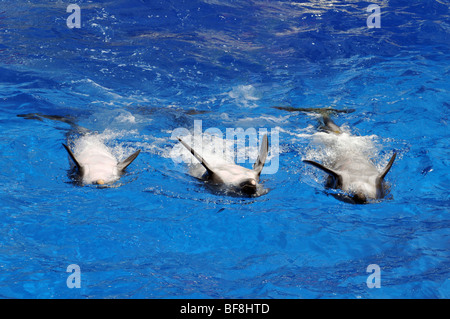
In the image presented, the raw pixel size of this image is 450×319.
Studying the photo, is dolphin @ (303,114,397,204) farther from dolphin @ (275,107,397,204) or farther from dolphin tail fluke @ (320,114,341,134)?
dolphin tail fluke @ (320,114,341,134)

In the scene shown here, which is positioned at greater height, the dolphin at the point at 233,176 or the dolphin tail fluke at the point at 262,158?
the dolphin tail fluke at the point at 262,158

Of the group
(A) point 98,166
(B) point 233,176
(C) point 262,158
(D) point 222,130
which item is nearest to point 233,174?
(B) point 233,176

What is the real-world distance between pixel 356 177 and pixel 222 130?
8.63 ft

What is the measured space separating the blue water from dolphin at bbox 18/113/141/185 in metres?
0.15

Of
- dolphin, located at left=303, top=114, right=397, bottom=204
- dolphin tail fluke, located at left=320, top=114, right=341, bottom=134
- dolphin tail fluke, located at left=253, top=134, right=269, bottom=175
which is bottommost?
dolphin, located at left=303, top=114, right=397, bottom=204

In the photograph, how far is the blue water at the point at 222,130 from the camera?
357 cm

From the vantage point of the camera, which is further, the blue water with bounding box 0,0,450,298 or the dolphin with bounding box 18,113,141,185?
the dolphin with bounding box 18,113,141,185

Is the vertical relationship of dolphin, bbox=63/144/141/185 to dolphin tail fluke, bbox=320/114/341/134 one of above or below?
below

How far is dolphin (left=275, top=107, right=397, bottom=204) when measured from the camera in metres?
4.41

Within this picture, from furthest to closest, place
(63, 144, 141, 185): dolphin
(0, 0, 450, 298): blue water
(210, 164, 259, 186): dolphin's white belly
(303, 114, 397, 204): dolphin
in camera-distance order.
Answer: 1. (63, 144, 141, 185): dolphin
2. (210, 164, 259, 186): dolphin's white belly
3. (303, 114, 397, 204): dolphin
4. (0, 0, 450, 298): blue water

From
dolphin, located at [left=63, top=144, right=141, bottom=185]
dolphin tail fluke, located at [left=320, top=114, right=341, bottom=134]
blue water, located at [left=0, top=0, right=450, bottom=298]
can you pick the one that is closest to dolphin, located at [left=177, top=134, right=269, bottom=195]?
blue water, located at [left=0, top=0, right=450, bottom=298]

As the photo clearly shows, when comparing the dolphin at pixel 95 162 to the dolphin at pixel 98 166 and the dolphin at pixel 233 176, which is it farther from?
the dolphin at pixel 233 176

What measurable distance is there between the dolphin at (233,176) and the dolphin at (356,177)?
22.2 inches

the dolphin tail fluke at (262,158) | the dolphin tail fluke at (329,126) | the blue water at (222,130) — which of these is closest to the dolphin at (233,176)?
the dolphin tail fluke at (262,158)
